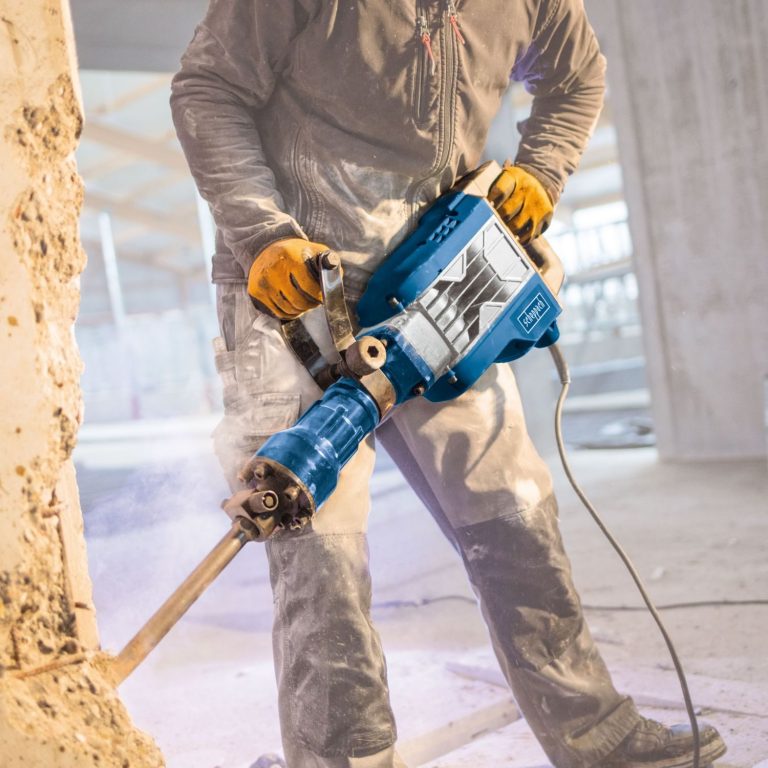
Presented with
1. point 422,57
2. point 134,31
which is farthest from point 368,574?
point 134,31

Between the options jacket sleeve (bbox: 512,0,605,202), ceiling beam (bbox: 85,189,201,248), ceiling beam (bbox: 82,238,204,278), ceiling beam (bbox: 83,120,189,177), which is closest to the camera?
jacket sleeve (bbox: 512,0,605,202)

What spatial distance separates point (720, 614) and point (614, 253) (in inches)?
201

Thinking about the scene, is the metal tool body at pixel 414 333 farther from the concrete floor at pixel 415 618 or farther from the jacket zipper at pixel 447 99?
the concrete floor at pixel 415 618

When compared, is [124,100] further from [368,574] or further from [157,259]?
[368,574]

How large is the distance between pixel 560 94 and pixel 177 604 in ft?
2.96

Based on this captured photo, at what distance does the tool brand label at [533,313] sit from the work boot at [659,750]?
0.59 m

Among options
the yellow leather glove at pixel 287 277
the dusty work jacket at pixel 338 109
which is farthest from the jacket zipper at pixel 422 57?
the yellow leather glove at pixel 287 277

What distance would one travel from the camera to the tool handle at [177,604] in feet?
2.64

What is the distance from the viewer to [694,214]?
2.87m

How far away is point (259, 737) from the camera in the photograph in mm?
1414

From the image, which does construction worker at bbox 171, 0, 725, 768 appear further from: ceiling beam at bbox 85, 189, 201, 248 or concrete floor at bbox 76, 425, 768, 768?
ceiling beam at bbox 85, 189, 201, 248

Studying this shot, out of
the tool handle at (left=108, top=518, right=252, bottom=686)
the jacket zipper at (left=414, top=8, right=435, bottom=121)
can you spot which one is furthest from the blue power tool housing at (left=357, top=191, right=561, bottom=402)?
the tool handle at (left=108, top=518, right=252, bottom=686)

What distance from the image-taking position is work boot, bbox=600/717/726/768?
4.04 feet

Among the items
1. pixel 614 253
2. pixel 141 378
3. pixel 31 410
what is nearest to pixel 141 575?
pixel 141 378
